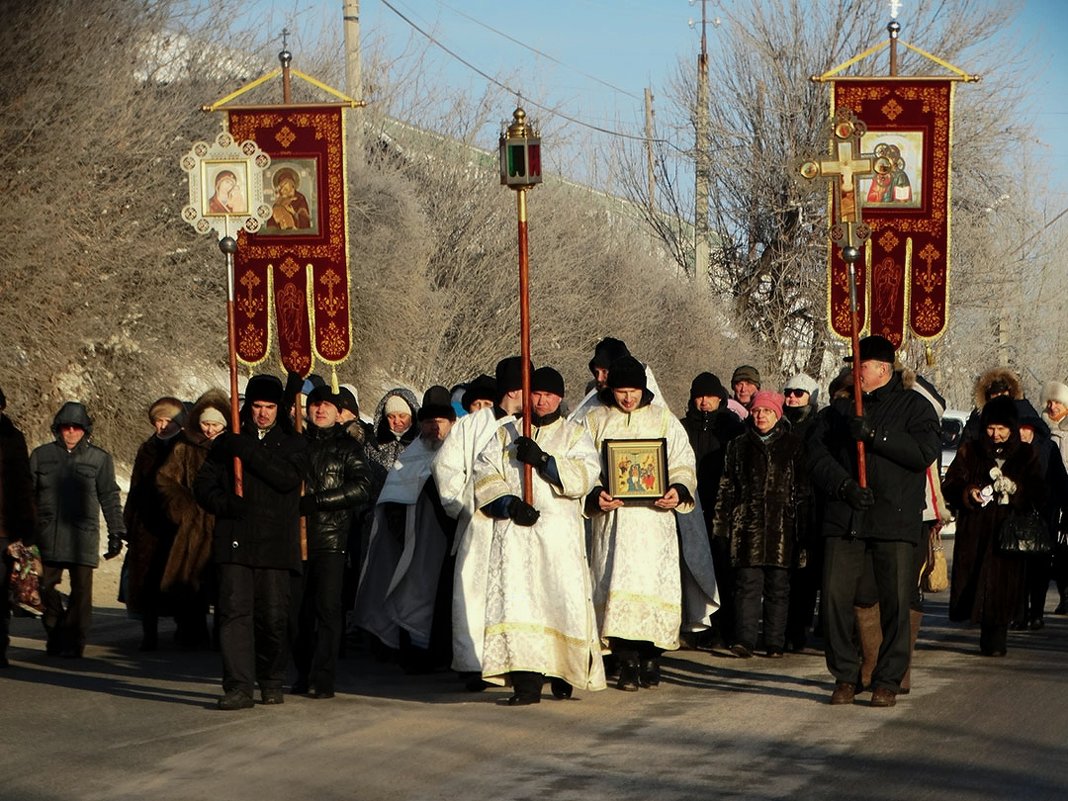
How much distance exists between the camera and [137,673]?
39.6 feet

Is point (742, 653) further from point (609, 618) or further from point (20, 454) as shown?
point (20, 454)

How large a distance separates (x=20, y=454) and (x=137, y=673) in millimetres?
1482

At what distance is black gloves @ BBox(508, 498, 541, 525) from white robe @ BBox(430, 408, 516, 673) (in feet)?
1.71

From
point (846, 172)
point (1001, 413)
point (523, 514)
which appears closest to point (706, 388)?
point (1001, 413)

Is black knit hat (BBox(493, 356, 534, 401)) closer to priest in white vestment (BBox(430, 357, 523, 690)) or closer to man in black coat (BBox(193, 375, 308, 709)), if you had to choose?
priest in white vestment (BBox(430, 357, 523, 690))

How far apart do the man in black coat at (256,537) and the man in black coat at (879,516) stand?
273cm

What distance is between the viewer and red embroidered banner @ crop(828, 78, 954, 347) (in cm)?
1769

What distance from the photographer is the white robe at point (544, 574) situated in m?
10.3

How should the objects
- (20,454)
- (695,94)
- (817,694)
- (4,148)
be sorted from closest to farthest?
(817,694) → (20,454) → (4,148) → (695,94)

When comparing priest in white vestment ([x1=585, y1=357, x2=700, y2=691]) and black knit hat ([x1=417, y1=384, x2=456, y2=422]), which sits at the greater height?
black knit hat ([x1=417, y1=384, x2=456, y2=422])

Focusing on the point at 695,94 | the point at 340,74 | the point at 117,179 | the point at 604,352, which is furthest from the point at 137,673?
the point at 695,94

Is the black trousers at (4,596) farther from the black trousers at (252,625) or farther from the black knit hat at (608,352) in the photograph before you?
the black knit hat at (608,352)

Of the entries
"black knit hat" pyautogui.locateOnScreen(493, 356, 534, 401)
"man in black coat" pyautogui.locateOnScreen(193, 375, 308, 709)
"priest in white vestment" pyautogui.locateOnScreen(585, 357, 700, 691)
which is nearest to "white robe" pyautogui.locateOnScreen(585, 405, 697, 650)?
"priest in white vestment" pyautogui.locateOnScreen(585, 357, 700, 691)

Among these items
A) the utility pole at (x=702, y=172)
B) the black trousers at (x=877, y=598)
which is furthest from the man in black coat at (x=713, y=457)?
the utility pole at (x=702, y=172)
